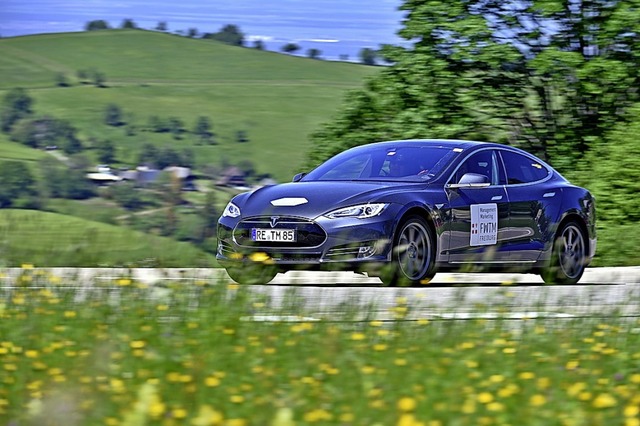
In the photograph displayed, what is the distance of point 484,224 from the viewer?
38.4ft

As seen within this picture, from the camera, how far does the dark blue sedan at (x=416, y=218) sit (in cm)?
1059

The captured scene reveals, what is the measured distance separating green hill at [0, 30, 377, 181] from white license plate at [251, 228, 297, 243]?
205ft

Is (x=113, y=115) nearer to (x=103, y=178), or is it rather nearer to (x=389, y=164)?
(x=103, y=178)

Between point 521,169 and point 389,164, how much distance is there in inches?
58.2

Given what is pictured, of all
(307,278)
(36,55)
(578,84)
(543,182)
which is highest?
(36,55)

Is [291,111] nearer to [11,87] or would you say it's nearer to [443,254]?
[11,87]

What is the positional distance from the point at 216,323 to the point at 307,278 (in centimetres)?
533

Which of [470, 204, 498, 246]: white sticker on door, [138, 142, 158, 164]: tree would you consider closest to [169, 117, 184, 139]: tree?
[138, 142, 158, 164]: tree

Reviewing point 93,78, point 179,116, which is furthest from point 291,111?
point 93,78

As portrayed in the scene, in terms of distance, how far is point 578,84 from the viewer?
23.4 meters

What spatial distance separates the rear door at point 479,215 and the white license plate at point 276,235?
149 centimetres

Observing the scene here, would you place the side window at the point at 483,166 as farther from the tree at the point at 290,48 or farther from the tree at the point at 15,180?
the tree at the point at 290,48

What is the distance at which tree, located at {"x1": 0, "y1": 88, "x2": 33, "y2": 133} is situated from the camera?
76506mm

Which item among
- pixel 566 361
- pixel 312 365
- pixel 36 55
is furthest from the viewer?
pixel 36 55
